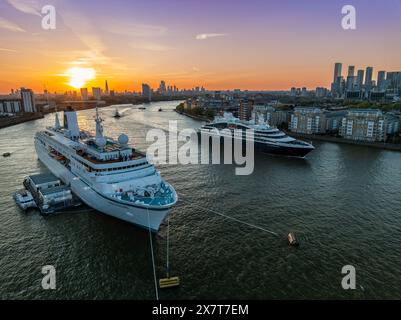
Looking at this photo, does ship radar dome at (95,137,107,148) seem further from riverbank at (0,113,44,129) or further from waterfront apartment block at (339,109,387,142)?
riverbank at (0,113,44,129)

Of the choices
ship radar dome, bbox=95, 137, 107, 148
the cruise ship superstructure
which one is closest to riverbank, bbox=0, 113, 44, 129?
the cruise ship superstructure

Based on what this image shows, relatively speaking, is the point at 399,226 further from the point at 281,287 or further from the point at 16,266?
the point at 16,266

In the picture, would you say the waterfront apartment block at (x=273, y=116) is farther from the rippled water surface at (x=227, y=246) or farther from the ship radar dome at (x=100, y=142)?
the ship radar dome at (x=100, y=142)

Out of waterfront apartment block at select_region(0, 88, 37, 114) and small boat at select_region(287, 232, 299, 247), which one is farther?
waterfront apartment block at select_region(0, 88, 37, 114)

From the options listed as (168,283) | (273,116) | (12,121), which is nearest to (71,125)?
(168,283)

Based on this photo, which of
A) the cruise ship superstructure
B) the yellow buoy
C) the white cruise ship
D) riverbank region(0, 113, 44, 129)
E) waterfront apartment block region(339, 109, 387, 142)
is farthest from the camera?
riverbank region(0, 113, 44, 129)

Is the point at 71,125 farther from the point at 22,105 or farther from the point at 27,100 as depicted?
the point at 22,105
